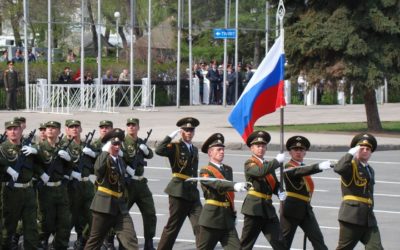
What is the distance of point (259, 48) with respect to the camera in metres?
60.9

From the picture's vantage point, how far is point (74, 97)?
136 feet

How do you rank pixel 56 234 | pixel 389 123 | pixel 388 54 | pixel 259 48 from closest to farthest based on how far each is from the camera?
1. pixel 56 234
2. pixel 388 54
3. pixel 389 123
4. pixel 259 48

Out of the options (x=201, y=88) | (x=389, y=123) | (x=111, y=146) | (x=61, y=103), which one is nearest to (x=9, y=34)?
(x=201, y=88)

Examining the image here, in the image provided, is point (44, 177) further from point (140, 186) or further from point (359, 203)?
point (359, 203)

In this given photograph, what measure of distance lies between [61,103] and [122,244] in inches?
1087

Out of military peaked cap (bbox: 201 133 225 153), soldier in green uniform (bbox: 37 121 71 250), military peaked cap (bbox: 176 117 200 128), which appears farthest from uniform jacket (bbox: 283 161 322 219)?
soldier in green uniform (bbox: 37 121 71 250)

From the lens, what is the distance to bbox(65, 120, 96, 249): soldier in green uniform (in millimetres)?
14734

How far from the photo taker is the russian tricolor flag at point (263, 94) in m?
14.0

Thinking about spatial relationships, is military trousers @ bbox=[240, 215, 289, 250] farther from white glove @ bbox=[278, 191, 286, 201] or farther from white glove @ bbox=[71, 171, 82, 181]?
white glove @ bbox=[71, 171, 82, 181]

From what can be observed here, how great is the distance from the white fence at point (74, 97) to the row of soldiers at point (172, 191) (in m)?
25.3

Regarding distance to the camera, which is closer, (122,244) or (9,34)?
(122,244)

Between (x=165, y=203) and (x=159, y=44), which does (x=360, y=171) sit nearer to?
(x=165, y=203)

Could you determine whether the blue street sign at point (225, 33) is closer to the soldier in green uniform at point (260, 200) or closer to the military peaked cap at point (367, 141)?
the soldier in green uniform at point (260, 200)

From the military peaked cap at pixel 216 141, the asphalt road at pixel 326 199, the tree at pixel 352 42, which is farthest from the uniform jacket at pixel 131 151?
the tree at pixel 352 42
